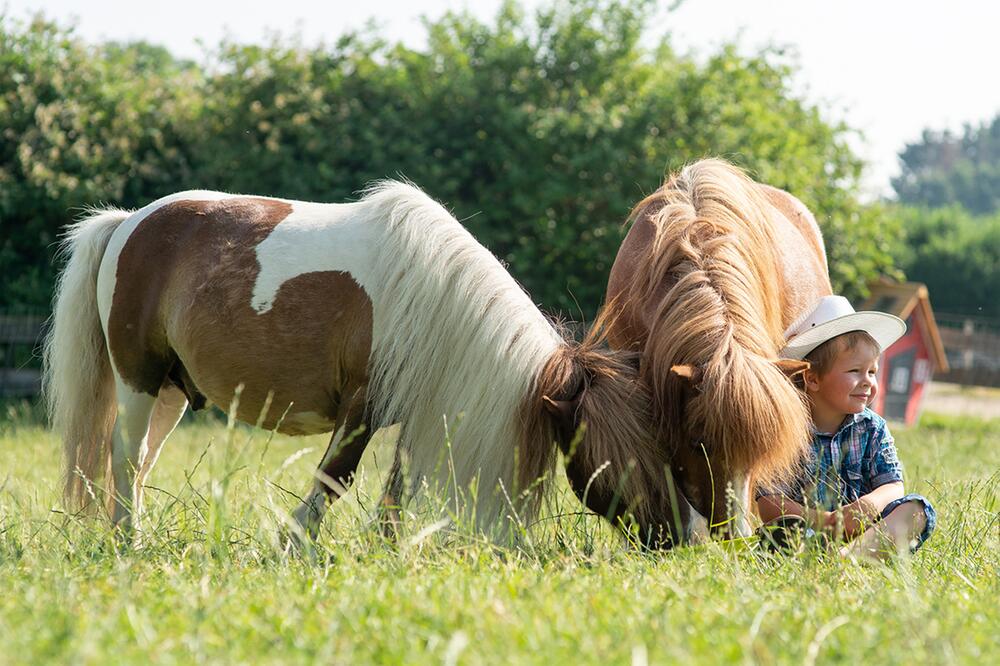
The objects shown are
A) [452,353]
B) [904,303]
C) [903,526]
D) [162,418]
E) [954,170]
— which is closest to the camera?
[903,526]

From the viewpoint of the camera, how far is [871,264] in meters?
13.5

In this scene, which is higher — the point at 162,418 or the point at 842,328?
the point at 842,328

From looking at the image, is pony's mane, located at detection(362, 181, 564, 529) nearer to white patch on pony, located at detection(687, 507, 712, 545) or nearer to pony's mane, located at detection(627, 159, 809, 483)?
pony's mane, located at detection(627, 159, 809, 483)

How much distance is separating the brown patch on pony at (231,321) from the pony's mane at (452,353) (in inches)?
6.2

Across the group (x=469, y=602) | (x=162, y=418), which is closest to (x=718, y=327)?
(x=469, y=602)

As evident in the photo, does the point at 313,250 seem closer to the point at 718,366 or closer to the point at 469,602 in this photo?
the point at 718,366

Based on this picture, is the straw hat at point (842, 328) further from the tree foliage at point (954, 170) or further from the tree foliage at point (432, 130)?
the tree foliage at point (954, 170)

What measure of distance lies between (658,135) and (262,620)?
10.2 m

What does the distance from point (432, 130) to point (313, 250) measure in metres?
7.89

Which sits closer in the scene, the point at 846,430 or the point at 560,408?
the point at 560,408

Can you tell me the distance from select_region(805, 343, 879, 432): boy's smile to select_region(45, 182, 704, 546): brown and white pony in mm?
814

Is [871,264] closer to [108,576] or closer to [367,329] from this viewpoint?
[367,329]

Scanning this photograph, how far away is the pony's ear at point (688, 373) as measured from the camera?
3426 millimetres

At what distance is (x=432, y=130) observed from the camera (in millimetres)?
11883
